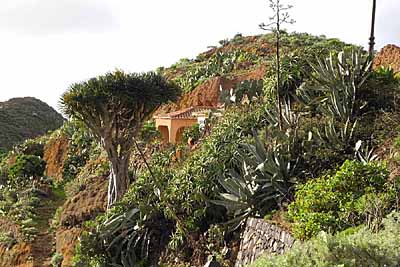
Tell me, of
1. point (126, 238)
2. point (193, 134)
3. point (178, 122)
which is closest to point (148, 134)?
point (178, 122)

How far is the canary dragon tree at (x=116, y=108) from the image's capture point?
1381 cm

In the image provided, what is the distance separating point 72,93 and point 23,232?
5351 millimetres

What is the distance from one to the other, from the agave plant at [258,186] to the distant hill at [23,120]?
45.7 metres

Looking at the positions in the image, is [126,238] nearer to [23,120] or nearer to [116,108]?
[116,108]

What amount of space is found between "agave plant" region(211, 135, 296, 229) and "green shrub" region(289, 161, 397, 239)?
0.98 metres

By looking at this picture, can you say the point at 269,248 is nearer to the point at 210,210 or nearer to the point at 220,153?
the point at 210,210

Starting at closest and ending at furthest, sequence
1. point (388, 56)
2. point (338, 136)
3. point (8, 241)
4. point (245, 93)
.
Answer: point (338, 136) < point (8, 241) < point (245, 93) < point (388, 56)

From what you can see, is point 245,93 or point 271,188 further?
point 245,93

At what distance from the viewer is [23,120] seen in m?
61.7

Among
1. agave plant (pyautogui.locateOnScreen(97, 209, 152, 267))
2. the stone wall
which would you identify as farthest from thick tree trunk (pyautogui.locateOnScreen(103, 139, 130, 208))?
the stone wall

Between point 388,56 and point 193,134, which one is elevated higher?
point 388,56

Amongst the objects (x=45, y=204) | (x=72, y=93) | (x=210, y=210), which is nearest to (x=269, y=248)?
(x=210, y=210)

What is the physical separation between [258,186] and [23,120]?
56.9m

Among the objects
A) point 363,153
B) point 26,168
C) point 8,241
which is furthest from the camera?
point 26,168
